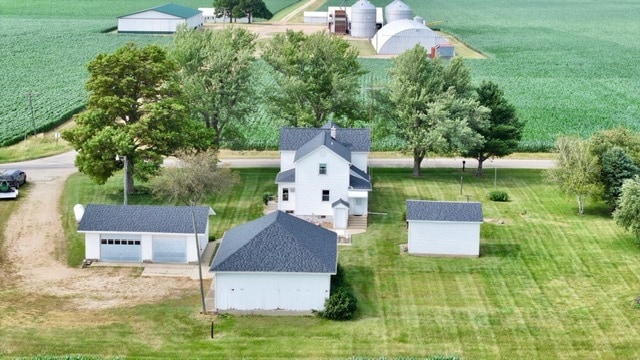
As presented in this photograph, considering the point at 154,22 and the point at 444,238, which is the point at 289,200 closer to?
the point at 444,238

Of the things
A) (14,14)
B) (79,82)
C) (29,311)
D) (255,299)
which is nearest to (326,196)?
(255,299)

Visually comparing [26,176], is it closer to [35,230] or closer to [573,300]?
[35,230]

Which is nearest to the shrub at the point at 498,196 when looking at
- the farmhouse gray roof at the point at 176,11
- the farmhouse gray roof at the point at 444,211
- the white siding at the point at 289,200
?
the farmhouse gray roof at the point at 444,211

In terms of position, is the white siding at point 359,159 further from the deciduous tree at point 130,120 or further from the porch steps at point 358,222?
the deciduous tree at point 130,120

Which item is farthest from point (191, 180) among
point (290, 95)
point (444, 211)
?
point (290, 95)

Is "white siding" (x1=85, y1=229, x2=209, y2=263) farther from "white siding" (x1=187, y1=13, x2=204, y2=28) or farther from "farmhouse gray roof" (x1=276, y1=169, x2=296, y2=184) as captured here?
"white siding" (x1=187, y1=13, x2=204, y2=28)

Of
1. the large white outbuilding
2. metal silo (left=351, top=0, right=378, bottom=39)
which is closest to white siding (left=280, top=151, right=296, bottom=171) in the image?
the large white outbuilding
